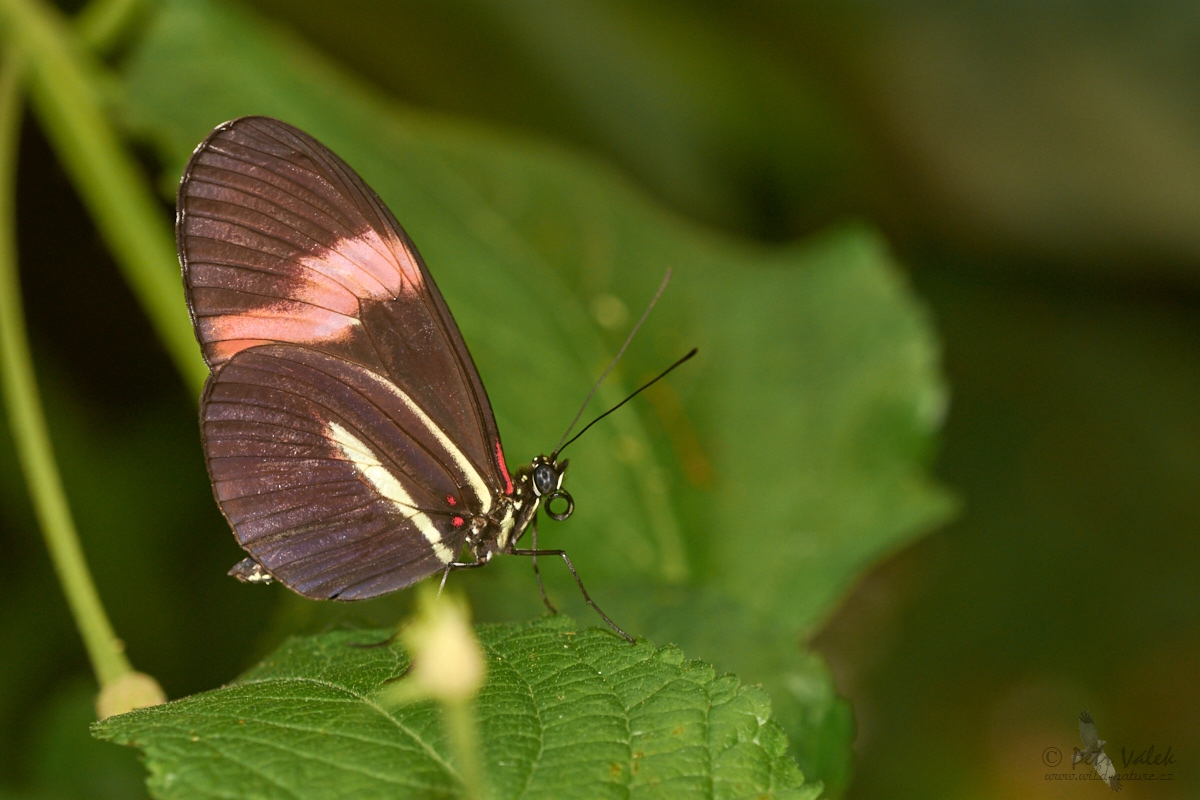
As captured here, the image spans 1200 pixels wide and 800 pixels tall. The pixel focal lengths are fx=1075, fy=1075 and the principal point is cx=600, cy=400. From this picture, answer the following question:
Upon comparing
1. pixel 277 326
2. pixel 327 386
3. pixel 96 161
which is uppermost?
pixel 96 161

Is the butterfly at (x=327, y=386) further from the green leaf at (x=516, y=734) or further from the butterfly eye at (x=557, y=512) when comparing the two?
the green leaf at (x=516, y=734)

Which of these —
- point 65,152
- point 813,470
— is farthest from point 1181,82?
point 65,152

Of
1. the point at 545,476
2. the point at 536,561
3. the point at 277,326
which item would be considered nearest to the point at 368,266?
the point at 277,326

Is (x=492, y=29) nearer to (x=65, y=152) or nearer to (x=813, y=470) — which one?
(x=65, y=152)

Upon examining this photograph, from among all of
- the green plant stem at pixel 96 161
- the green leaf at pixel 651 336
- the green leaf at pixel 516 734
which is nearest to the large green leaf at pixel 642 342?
the green leaf at pixel 651 336

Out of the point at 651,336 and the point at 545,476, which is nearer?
the point at 545,476

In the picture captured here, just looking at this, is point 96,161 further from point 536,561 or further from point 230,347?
point 536,561
